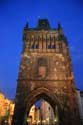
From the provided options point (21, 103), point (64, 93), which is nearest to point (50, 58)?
point (64, 93)

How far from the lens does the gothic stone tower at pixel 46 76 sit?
22.9 m

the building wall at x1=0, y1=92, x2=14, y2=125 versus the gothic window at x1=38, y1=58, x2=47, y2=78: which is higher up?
the gothic window at x1=38, y1=58, x2=47, y2=78

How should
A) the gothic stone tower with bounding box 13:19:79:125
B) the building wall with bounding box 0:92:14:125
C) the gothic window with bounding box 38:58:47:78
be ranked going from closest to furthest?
the gothic stone tower with bounding box 13:19:79:125
the gothic window with bounding box 38:58:47:78
the building wall with bounding box 0:92:14:125

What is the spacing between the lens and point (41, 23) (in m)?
31.9

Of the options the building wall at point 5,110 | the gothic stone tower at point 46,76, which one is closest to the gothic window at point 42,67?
the gothic stone tower at point 46,76

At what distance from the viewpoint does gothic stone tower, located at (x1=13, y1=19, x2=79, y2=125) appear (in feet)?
75.3

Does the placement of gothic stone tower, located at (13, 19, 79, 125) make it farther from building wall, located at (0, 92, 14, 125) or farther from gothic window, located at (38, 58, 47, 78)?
building wall, located at (0, 92, 14, 125)

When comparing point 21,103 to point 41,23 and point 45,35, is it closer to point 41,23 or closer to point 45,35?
point 45,35

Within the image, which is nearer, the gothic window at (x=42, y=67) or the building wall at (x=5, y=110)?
the gothic window at (x=42, y=67)

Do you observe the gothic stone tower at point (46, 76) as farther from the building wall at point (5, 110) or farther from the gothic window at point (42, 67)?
the building wall at point (5, 110)

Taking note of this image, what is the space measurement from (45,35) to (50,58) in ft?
14.6

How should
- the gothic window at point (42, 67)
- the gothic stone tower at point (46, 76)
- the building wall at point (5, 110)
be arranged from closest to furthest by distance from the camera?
the gothic stone tower at point (46, 76), the gothic window at point (42, 67), the building wall at point (5, 110)

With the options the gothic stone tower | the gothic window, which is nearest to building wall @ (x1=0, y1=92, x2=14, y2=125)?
the gothic stone tower

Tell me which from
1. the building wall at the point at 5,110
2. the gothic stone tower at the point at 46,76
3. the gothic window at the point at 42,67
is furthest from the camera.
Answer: the building wall at the point at 5,110
